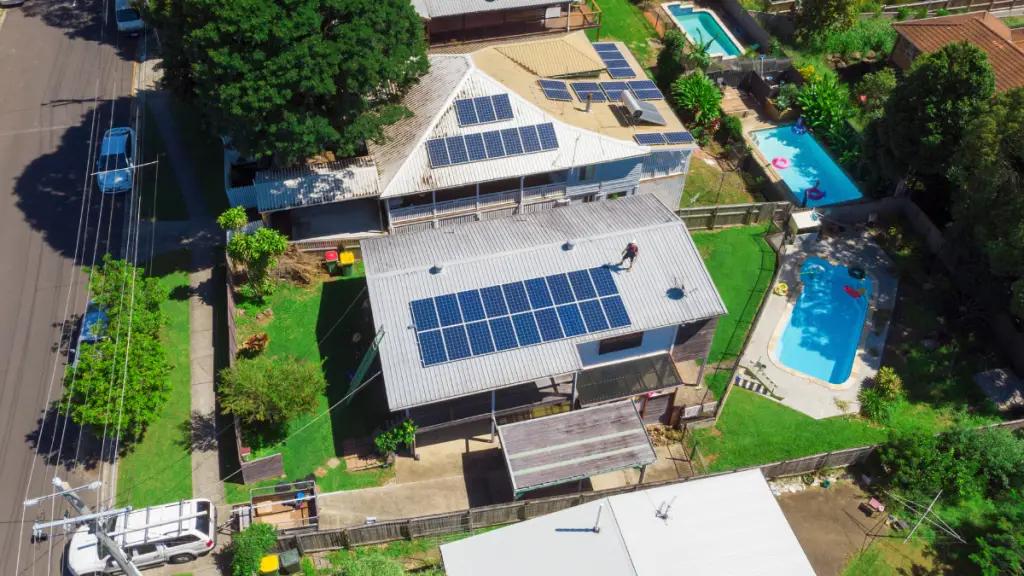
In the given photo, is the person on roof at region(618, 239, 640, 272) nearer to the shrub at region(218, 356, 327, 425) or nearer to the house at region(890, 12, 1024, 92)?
the shrub at region(218, 356, 327, 425)

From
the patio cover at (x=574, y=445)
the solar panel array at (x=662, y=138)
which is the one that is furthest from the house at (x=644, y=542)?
the solar panel array at (x=662, y=138)

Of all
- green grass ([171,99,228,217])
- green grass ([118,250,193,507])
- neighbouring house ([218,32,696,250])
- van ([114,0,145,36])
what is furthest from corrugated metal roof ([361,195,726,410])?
van ([114,0,145,36])

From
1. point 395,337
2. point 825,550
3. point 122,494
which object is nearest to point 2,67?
point 122,494

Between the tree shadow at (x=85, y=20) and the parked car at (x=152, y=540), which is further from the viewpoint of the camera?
the tree shadow at (x=85, y=20)

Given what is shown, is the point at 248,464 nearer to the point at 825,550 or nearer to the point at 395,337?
the point at 395,337

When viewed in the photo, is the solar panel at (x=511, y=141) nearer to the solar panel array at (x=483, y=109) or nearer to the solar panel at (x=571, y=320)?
the solar panel array at (x=483, y=109)
